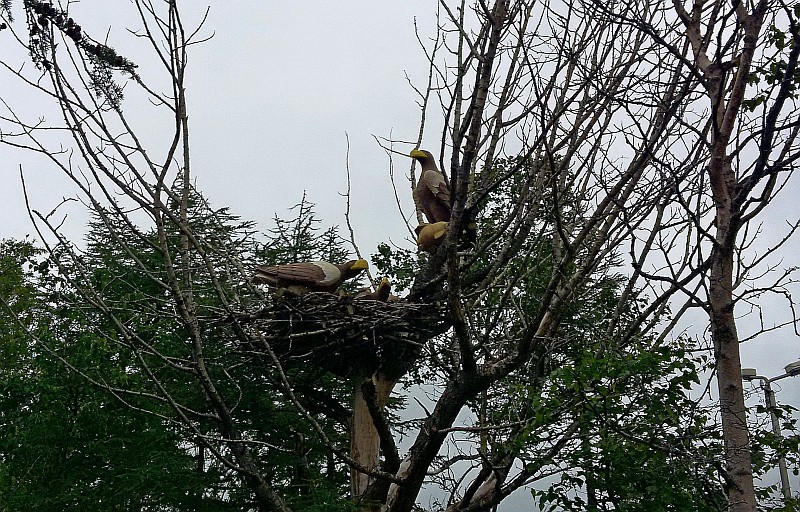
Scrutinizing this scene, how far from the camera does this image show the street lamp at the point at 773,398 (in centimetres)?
484

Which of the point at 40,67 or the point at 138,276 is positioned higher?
the point at 138,276

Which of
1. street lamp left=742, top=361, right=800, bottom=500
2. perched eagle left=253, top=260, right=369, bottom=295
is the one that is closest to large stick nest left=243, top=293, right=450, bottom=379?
perched eagle left=253, top=260, right=369, bottom=295

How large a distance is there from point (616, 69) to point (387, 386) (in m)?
3.63

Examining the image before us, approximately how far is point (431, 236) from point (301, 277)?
1259 millimetres

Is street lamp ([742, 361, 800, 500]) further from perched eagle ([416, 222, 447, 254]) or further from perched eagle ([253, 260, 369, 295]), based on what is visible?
perched eagle ([253, 260, 369, 295])

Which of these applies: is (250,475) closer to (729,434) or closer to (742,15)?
(729,434)

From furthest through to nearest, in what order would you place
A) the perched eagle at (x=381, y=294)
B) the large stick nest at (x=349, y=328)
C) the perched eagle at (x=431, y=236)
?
the perched eagle at (x=381, y=294)
the large stick nest at (x=349, y=328)
the perched eagle at (x=431, y=236)

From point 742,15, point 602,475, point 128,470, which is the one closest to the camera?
point 742,15

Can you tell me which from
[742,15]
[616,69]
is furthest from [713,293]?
[616,69]

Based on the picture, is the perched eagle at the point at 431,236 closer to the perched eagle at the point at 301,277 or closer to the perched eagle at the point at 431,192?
the perched eagle at the point at 431,192

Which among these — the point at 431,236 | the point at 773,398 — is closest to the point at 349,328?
the point at 431,236

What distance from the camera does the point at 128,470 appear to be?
854 centimetres

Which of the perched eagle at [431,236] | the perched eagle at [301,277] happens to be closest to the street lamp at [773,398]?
the perched eagle at [431,236]

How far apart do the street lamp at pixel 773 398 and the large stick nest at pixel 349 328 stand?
2.60 meters
